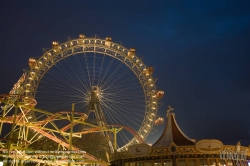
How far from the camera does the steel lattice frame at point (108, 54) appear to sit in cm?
2277

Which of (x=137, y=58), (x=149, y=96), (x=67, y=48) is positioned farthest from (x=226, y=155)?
(x=67, y=48)

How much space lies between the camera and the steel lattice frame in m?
22.8

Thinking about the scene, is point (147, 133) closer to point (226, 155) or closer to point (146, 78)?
point (146, 78)

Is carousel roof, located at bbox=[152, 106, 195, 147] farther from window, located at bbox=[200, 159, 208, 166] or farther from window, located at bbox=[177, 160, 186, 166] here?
window, located at bbox=[200, 159, 208, 166]

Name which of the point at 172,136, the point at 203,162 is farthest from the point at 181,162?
the point at 172,136

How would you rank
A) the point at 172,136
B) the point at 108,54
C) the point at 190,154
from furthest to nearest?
the point at 108,54, the point at 172,136, the point at 190,154

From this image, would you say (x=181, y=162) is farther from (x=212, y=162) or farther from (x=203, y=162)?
(x=212, y=162)

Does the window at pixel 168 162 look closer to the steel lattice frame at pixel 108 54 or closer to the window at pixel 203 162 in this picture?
the window at pixel 203 162

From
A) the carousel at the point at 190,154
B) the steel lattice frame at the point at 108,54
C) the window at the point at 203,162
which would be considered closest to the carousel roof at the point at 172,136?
the carousel at the point at 190,154

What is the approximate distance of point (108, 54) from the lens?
82.6 feet

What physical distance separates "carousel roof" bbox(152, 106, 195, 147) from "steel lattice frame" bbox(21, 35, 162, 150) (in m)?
7.40

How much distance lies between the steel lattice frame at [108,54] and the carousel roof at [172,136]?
24.3 ft

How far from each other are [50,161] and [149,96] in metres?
13.0

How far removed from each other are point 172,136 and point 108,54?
12081 mm
